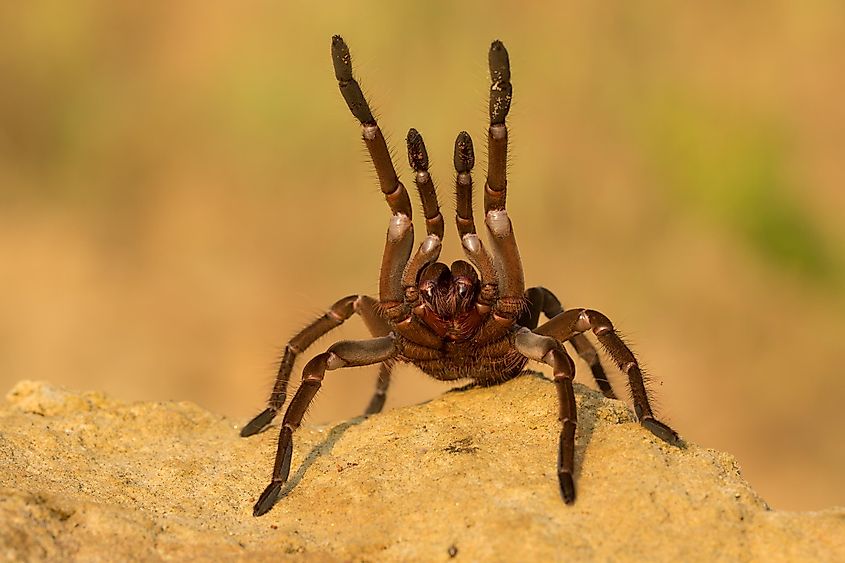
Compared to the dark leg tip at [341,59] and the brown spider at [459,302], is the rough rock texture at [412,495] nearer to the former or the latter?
the brown spider at [459,302]

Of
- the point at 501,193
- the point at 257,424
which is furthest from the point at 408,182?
the point at 501,193

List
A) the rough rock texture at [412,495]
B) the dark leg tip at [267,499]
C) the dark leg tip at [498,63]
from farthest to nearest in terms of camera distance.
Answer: the dark leg tip at [498,63] → the dark leg tip at [267,499] → the rough rock texture at [412,495]

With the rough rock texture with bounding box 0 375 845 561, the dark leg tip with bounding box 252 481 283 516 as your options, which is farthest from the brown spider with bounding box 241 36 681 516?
the rough rock texture with bounding box 0 375 845 561

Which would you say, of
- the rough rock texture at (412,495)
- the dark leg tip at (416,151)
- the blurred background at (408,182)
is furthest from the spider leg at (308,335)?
the blurred background at (408,182)

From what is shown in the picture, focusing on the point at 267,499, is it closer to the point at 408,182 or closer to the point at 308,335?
the point at 308,335

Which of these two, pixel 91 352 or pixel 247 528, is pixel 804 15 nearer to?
pixel 91 352
